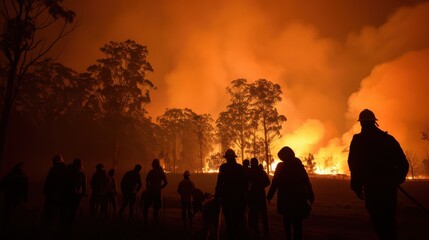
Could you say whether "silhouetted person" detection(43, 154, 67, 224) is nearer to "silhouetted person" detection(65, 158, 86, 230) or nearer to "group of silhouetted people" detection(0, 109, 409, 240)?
"group of silhouetted people" detection(0, 109, 409, 240)

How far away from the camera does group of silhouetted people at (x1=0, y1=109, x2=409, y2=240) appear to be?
434 cm

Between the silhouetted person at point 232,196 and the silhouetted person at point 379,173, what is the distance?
2.56 metres

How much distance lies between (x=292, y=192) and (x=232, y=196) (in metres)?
1.41

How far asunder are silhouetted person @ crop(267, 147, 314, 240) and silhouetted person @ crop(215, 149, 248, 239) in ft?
2.97

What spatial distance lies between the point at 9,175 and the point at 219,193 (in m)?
7.18

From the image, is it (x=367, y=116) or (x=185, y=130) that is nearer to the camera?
(x=367, y=116)

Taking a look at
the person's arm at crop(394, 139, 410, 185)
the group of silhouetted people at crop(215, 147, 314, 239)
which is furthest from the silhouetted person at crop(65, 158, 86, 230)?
the person's arm at crop(394, 139, 410, 185)

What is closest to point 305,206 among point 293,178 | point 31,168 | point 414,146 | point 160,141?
point 293,178

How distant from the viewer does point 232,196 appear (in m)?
6.46

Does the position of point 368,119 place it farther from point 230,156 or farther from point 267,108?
point 267,108

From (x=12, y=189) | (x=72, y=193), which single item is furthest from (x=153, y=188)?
(x=12, y=189)

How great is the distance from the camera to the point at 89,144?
43250mm

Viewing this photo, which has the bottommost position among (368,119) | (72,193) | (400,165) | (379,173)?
(72,193)

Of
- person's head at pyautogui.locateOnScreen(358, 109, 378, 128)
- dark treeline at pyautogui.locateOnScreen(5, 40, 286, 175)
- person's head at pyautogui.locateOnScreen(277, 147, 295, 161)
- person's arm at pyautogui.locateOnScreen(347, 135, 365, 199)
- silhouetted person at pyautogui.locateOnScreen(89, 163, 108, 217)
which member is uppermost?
dark treeline at pyautogui.locateOnScreen(5, 40, 286, 175)
